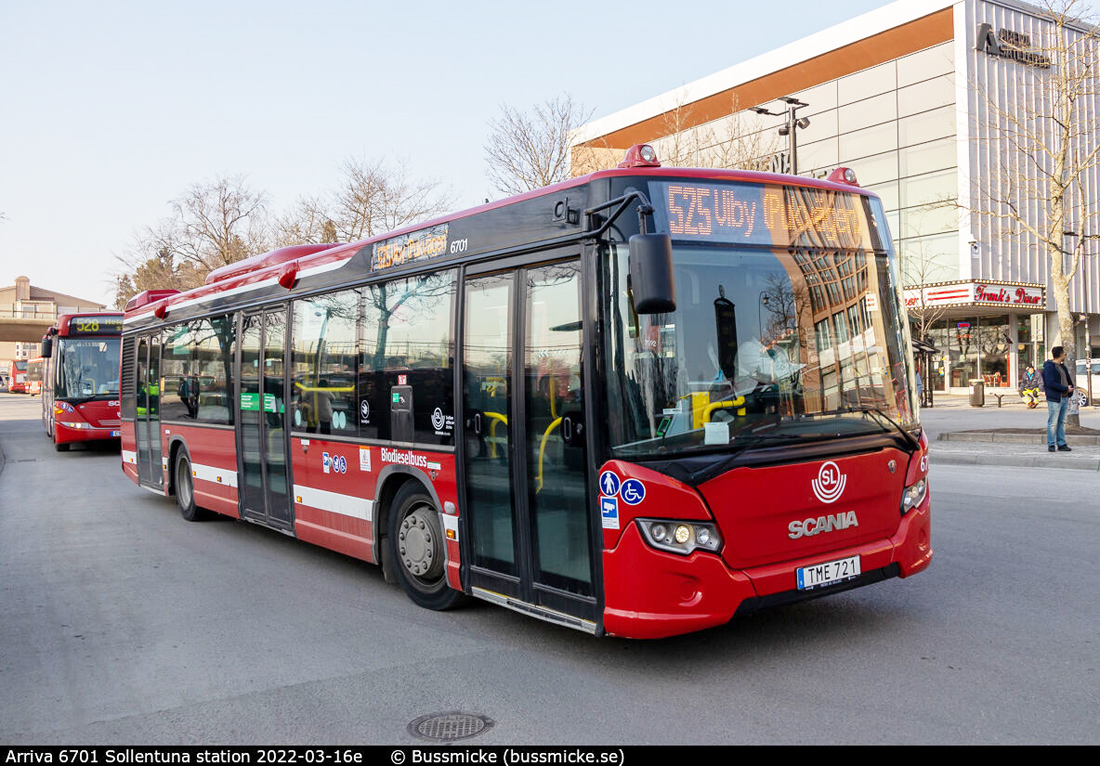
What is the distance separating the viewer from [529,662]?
5.47 metres

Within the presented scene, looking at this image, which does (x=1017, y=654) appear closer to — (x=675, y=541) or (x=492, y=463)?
(x=675, y=541)

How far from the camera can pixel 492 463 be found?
6027mm

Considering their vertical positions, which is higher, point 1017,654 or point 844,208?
point 844,208

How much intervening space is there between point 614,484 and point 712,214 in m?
1.63

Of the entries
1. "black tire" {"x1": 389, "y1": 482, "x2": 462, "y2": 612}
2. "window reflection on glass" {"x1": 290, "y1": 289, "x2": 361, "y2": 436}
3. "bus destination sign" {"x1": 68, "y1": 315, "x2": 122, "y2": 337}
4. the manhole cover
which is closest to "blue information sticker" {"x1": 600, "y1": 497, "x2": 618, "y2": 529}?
the manhole cover

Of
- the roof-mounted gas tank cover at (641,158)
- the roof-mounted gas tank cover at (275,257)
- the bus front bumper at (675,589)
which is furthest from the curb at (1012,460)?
the roof-mounted gas tank cover at (641,158)

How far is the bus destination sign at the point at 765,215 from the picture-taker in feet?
17.3

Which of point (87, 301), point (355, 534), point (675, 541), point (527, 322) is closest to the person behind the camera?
point (675, 541)

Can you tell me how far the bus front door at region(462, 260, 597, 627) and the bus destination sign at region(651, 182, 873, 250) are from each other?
66cm

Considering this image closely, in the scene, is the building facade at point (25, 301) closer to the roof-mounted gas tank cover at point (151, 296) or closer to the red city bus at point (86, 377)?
the red city bus at point (86, 377)

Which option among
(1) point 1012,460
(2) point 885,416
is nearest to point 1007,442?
(1) point 1012,460

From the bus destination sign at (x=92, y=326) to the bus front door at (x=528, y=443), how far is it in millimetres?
18077

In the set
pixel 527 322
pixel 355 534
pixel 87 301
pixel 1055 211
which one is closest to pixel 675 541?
pixel 527 322

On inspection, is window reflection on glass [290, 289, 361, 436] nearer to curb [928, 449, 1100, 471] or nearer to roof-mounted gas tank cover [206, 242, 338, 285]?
roof-mounted gas tank cover [206, 242, 338, 285]
